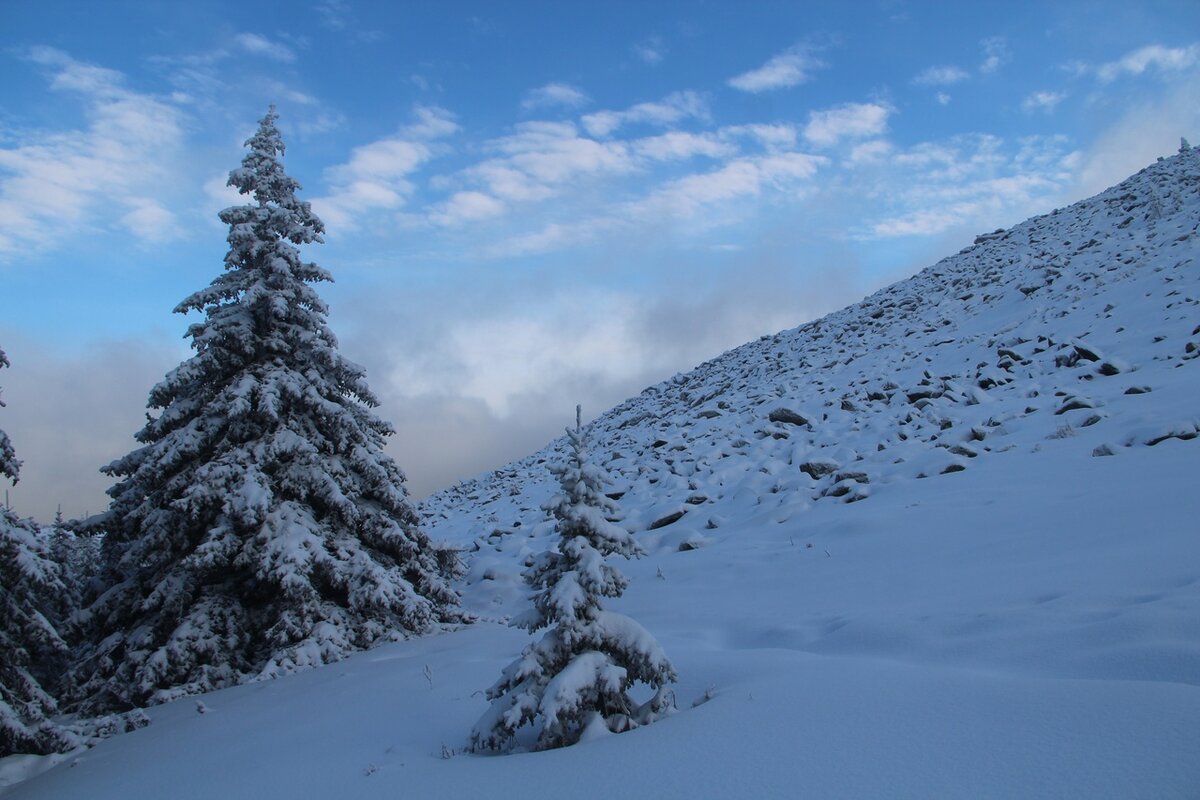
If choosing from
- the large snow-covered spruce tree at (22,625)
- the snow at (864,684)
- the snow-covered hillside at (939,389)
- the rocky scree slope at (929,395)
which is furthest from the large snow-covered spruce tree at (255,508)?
the snow-covered hillside at (939,389)

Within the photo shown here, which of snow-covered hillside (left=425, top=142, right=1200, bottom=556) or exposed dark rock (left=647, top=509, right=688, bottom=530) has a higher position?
snow-covered hillside (left=425, top=142, right=1200, bottom=556)

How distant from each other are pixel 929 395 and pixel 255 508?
15.0m

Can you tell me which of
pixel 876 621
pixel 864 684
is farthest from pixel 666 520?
pixel 864 684

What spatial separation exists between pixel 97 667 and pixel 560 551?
293 inches

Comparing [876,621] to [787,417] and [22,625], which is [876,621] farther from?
[787,417]

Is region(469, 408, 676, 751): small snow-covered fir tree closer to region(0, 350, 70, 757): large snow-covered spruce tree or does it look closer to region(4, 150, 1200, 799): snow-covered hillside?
region(4, 150, 1200, 799): snow-covered hillside

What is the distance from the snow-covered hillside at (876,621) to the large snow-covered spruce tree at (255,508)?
30.4 inches

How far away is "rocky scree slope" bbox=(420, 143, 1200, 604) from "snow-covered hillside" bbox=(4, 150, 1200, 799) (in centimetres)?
12

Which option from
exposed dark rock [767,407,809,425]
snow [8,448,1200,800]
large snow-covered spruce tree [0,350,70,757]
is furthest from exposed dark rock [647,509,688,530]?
large snow-covered spruce tree [0,350,70,757]

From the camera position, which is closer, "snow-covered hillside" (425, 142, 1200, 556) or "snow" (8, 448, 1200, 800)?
"snow" (8, 448, 1200, 800)

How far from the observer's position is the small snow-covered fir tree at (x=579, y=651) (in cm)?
435

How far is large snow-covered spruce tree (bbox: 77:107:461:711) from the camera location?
8.50m

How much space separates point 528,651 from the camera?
4.56m

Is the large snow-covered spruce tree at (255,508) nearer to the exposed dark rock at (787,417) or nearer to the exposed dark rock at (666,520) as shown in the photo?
the exposed dark rock at (666,520)
